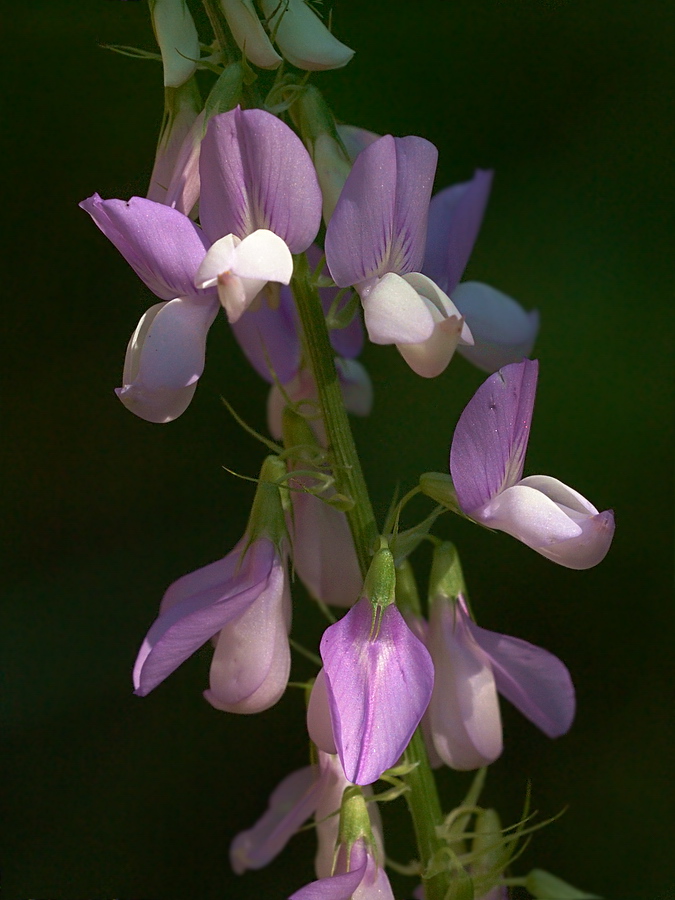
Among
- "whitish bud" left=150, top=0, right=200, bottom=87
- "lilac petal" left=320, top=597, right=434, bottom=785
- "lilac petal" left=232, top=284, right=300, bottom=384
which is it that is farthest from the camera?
"lilac petal" left=232, top=284, right=300, bottom=384

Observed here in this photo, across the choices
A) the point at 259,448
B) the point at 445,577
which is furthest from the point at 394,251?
the point at 259,448

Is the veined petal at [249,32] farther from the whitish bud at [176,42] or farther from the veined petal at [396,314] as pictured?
the veined petal at [396,314]

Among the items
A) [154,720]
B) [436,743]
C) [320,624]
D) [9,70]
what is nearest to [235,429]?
[320,624]

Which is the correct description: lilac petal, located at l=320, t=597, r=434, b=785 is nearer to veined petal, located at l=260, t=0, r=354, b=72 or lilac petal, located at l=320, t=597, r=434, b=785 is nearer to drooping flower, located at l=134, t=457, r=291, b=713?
drooping flower, located at l=134, t=457, r=291, b=713

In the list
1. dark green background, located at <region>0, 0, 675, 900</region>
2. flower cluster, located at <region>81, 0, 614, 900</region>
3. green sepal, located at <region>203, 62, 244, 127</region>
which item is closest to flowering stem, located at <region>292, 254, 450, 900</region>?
flower cluster, located at <region>81, 0, 614, 900</region>

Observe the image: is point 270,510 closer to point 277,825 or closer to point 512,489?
point 512,489

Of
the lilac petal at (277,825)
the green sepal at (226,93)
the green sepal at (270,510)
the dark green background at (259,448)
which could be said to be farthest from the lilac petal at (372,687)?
the dark green background at (259,448)
